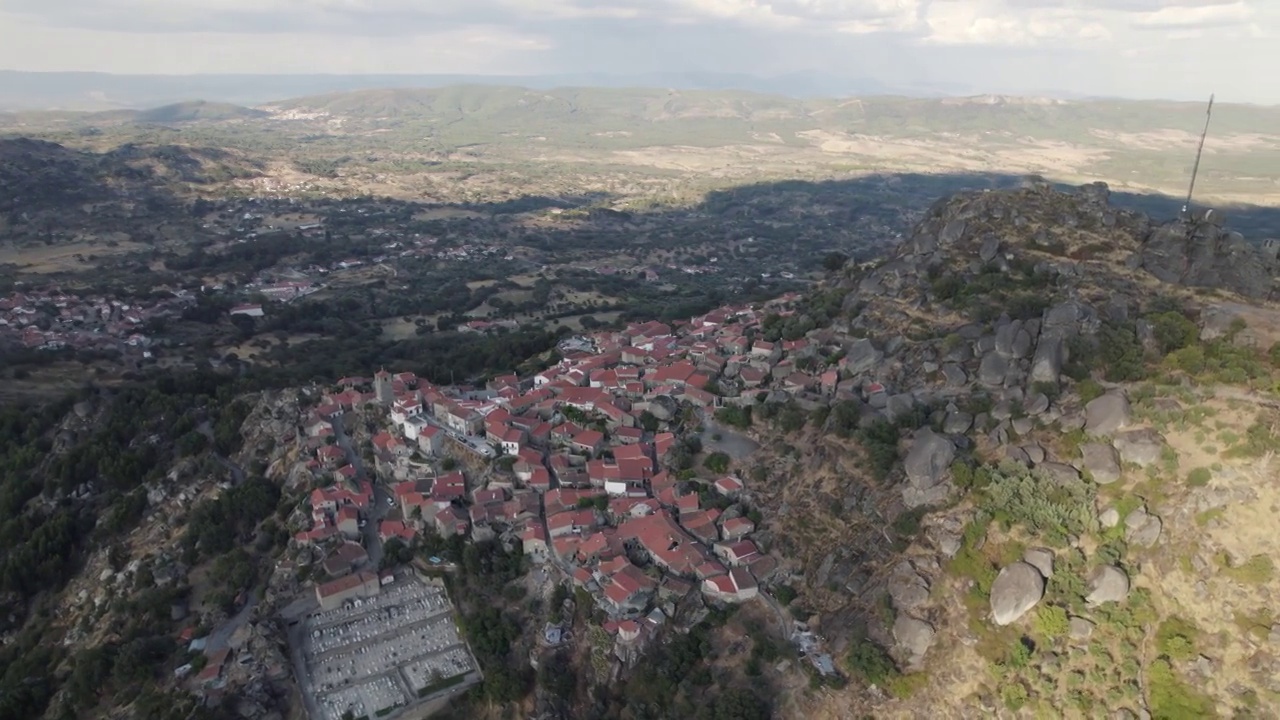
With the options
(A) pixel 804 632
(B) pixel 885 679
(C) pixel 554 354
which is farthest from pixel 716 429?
(C) pixel 554 354

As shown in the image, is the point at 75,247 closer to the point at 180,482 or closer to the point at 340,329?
the point at 340,329

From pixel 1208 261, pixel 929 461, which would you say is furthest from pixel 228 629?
pixel 1208 261

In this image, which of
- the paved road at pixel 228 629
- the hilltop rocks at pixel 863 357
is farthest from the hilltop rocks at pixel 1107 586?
the paved road at pixel 228 629

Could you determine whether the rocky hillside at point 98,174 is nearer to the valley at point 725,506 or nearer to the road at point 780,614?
the valley at point 725,506

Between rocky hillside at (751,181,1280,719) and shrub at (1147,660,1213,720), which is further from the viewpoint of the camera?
rocky hillside at (751,181,1280,719)

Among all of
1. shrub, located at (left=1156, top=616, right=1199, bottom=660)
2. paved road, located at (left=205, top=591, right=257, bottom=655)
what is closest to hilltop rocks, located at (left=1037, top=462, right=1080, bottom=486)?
shrub, located at (left=1156, top=616, right=1199, bottom=660)

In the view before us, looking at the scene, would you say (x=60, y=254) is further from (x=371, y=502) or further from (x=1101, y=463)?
(x=1101, y=463)

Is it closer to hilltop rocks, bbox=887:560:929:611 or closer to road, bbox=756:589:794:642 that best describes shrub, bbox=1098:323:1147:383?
hilltop rocks, bbox=887:560:929:611
